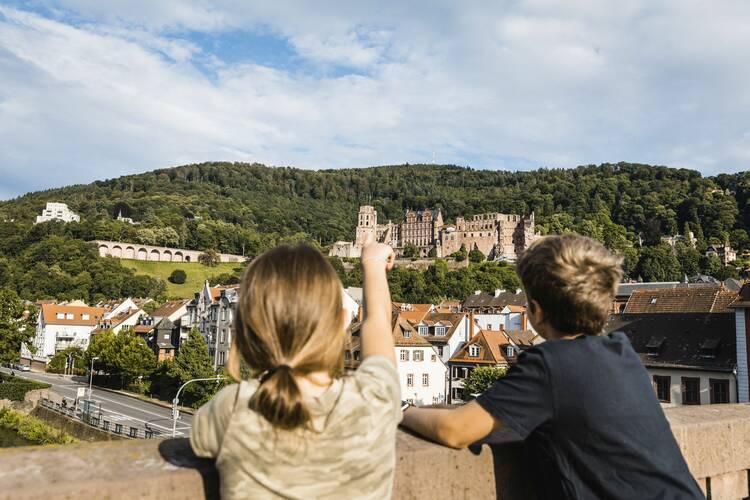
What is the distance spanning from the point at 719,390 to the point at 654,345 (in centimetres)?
411

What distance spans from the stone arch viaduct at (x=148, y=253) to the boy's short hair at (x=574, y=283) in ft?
481

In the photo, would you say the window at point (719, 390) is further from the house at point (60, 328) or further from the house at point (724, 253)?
the house at point (724, 253)

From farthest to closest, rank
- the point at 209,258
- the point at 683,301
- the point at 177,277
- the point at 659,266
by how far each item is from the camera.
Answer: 1. the point at 209,258
2. the point at 177,277
3. the point at 659,266
4. the point at 683,301

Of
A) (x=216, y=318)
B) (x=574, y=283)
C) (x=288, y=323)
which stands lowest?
(x=216, y=318)

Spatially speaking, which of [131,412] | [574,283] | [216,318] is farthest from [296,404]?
[216,318]

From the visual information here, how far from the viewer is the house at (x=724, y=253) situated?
435ft

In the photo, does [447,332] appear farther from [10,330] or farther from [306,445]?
[306,445]

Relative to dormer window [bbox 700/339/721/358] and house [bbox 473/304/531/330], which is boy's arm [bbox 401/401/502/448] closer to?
dormer window [bbox 700/339/721/358]

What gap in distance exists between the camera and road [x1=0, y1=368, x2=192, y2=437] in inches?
1395

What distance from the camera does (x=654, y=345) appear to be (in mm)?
31688

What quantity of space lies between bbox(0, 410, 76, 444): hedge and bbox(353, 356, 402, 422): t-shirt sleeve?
38271mm

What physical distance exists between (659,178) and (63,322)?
18342cm

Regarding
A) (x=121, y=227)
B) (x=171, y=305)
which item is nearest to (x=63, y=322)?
(x=171, y=305)

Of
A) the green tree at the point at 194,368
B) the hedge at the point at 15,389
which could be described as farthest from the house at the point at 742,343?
the hedge at the point at 15,389
